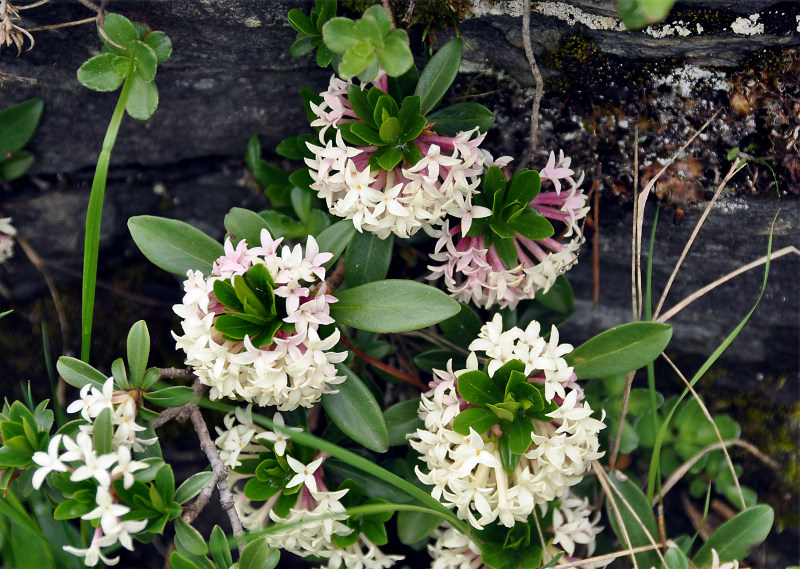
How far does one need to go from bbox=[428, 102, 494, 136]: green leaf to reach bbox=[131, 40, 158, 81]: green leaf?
80cm

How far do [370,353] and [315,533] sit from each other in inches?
24.2

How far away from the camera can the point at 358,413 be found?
6.16 feet

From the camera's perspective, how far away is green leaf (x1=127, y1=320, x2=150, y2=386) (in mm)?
1764

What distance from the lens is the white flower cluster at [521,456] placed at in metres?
1.64

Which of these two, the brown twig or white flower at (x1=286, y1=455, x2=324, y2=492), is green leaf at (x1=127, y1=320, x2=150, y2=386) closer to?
white flower at (x1=286, y1=455, x2=324, y2=492)

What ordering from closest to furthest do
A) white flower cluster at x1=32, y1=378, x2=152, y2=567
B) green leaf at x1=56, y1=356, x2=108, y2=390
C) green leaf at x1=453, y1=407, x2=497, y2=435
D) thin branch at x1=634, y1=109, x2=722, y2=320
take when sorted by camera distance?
white flower cluster at x1=32, y1=378, x2=152, y2=567 < green leaf at x1=453, y1=407, x2=497, y2=435 < green leaf at x1=56, y1=356, x2=108, y2=390 < thin branch at x1=634, y1=109, x2=722, y2=320

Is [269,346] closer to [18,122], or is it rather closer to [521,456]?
[521,456]

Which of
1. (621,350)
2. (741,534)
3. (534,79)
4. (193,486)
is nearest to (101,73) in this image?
(193,486)

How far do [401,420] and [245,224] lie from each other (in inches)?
30.5

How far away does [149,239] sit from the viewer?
1.88 m

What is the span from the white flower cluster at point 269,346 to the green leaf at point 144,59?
1.81 feet

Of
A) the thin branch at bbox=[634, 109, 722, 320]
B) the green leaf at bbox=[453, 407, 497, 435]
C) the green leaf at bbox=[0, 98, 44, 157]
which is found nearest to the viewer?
the green leaf at bbox=[453, 407, 497, 435]

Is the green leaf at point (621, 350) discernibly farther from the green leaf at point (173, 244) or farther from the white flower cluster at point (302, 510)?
the green leaf at point (173, 244)

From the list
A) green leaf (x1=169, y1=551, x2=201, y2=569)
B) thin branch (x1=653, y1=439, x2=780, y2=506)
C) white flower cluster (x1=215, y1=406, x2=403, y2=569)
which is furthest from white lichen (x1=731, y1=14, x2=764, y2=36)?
green leaf (x1=169, y1=551, x2=201, y2=569)
